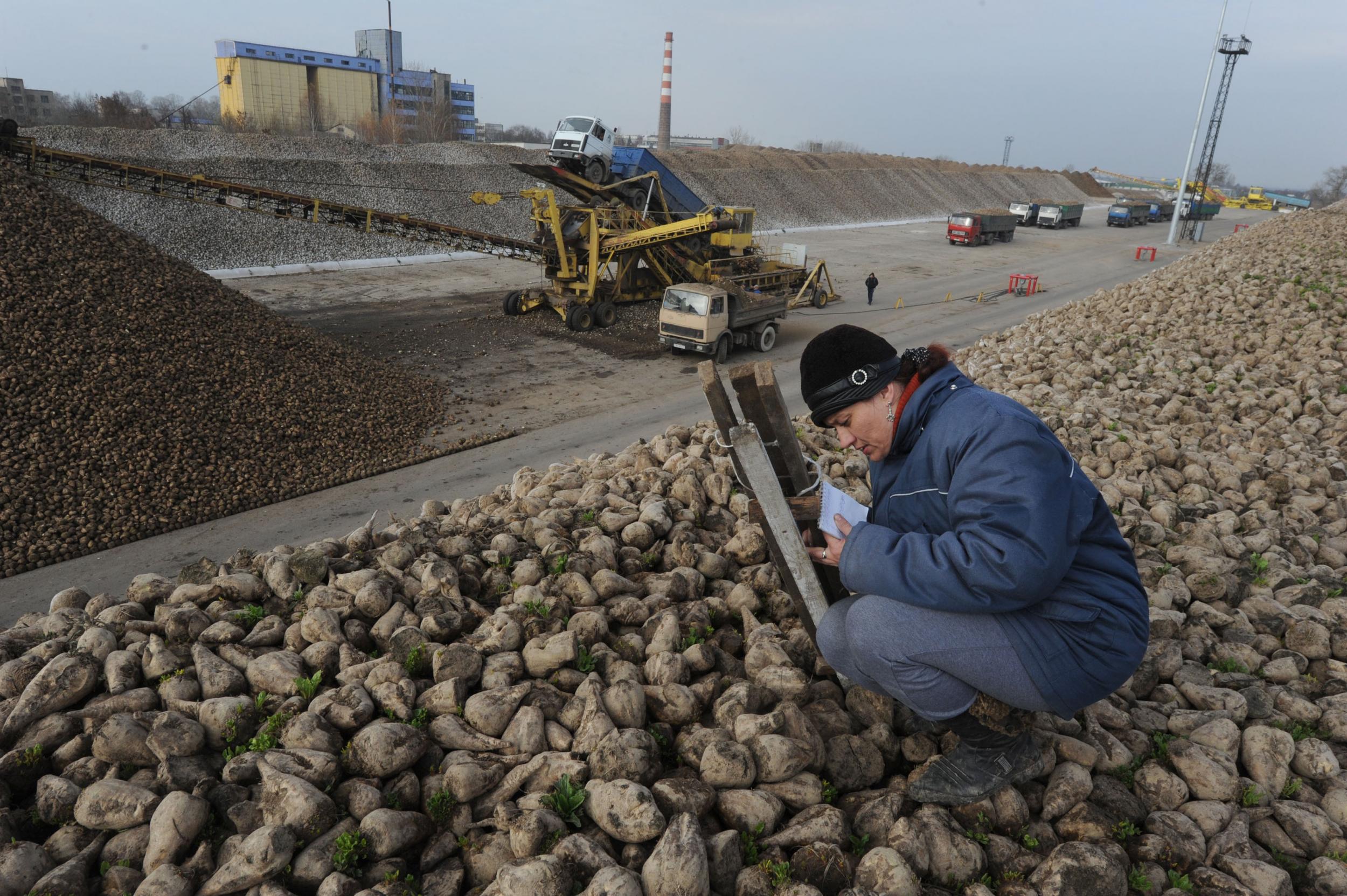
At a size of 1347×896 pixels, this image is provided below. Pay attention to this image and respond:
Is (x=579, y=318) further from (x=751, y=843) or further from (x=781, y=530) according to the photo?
(x=751, y=843)

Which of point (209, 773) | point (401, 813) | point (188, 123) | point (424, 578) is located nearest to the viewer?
point (401, 813)

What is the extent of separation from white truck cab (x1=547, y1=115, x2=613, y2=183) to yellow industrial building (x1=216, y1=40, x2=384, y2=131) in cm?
3227

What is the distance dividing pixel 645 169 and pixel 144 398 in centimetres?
1161

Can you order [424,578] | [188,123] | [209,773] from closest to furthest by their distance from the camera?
1. [209,773]
2. [424,578]
3. [188,123]

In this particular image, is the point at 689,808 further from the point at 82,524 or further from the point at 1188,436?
the point at 82,524

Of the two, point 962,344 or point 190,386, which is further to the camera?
point 962,344

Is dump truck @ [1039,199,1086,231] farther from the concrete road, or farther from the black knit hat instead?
the black knit hat

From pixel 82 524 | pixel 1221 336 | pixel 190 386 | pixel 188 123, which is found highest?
pixel 188 123

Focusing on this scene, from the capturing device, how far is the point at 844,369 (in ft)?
8.71

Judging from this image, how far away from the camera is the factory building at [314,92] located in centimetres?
4575

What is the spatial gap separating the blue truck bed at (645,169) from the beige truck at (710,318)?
3858 mm

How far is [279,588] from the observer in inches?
161

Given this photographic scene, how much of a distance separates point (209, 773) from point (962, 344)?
53.2ft

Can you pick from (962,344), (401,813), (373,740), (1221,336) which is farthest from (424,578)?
(962,344)
